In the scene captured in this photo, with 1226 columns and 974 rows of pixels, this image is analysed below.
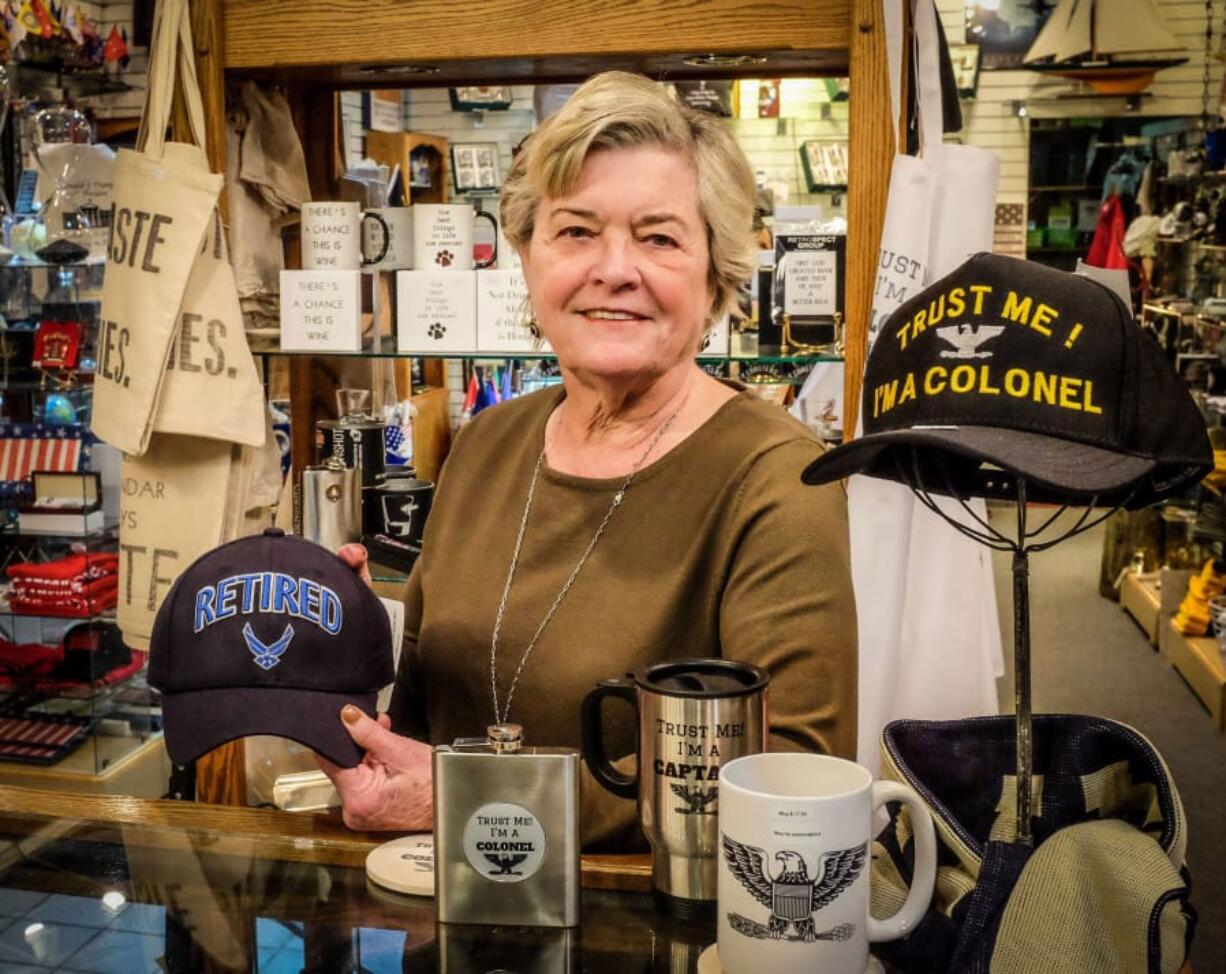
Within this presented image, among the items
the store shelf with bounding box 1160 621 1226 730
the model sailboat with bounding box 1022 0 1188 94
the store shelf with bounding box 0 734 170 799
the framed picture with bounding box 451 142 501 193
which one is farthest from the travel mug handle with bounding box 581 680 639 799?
the model sailboat with bounding box 1022 0 1188 94

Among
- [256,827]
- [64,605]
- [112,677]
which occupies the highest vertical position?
[256,827]

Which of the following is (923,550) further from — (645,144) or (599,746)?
(599,746)

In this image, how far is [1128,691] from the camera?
567cm

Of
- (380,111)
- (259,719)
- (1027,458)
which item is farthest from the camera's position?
(380,111)

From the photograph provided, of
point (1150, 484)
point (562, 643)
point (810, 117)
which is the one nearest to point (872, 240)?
point (562, 643)

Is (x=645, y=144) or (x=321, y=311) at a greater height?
(x=645, y=144)

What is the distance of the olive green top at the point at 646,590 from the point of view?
1.54 m

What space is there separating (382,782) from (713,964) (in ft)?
1.40

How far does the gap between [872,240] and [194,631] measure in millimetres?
1205

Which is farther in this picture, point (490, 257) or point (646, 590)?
point (490, 257)

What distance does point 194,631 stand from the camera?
55.7 inches

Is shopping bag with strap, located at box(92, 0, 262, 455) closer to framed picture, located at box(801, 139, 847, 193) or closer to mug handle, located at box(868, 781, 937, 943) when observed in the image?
mug handle, located at box(868, 781, 937, 943)

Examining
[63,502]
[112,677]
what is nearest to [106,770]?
[112,677]

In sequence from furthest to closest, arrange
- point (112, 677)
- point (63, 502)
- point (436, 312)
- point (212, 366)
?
point (112, 677), point (63, 502), point (436, 312), point (212, 366)
